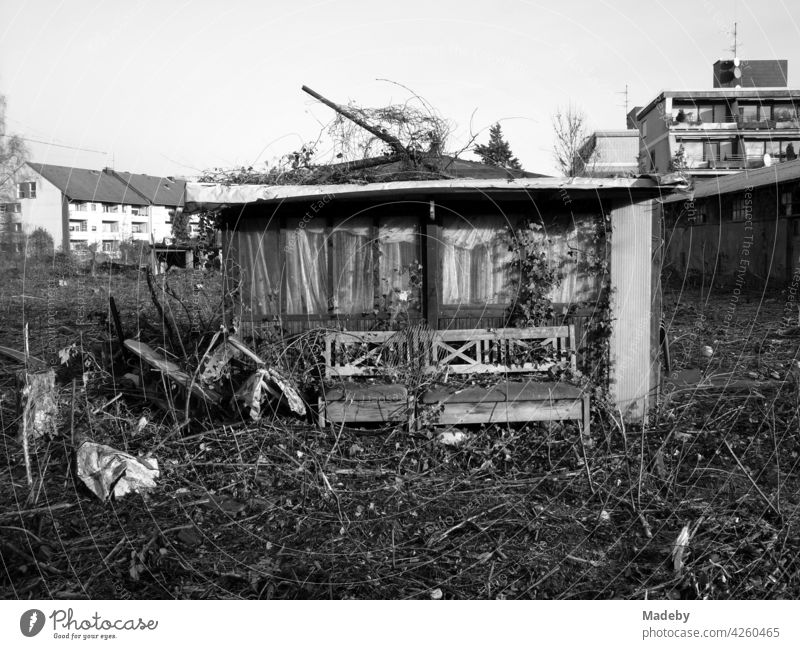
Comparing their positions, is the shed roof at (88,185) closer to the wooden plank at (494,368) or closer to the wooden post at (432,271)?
the wooden post at (432,271)

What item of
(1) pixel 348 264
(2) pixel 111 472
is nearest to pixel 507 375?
(1) pixel 348 264

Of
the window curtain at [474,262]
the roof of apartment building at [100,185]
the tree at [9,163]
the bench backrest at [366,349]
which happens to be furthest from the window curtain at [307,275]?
the roof of apartment building at [100,185]

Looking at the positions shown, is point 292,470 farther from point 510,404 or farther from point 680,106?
point 680,106

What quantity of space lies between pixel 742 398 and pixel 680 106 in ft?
157

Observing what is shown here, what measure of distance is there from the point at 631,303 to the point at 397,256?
2.67 meters

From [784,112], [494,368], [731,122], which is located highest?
[784,112]

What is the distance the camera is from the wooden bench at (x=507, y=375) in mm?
6508

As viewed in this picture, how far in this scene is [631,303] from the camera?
24.7 feet

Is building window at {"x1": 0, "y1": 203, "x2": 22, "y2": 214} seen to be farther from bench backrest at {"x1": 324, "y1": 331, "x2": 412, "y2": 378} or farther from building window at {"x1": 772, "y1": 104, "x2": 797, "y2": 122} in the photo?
building window at {"x1": 772, "y1": 104, "x2": 797, "y2": 122}

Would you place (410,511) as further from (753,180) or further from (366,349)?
(753,180)

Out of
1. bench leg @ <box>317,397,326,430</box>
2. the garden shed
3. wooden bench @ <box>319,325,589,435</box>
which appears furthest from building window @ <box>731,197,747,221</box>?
bench leg @ <box>317,397,326,430</box>

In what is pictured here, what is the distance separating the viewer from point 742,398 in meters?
7.54

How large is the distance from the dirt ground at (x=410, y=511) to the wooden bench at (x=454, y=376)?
0.23m

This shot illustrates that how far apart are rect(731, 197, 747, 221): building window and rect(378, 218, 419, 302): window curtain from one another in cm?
2042
